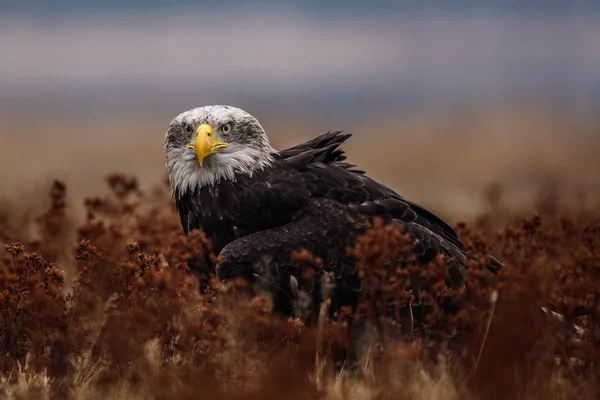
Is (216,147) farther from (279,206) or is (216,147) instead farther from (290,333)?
(290,333)

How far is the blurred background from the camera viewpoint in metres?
48.5

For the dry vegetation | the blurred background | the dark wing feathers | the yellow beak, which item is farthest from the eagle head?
the blurred background

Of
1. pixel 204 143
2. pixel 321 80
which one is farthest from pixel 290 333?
pixel 321 80

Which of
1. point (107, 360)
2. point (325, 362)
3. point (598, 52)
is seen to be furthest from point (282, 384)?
point (598, 52)

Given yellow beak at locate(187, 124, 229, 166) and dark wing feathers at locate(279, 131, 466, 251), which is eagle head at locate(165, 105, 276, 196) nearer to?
yellow beak at locate(187, 124, 229, 166)

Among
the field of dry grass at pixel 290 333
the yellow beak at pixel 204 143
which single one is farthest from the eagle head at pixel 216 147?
the field of dry grass at pixel 290 333

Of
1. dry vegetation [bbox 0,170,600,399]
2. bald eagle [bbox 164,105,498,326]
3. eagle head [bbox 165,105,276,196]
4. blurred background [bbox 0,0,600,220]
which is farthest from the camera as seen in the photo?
blurred background [bbox 0,0,600,220]

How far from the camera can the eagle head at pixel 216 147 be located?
344 inches

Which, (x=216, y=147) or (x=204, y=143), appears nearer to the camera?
(x=204, y=143)

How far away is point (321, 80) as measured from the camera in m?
130

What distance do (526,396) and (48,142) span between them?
181 ft

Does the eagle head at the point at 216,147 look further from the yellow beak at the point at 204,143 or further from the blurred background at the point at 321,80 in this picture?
the blurred background at the point at 321,80

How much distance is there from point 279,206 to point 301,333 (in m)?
1.45

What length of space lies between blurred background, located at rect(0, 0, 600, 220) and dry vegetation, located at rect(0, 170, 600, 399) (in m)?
12.4
